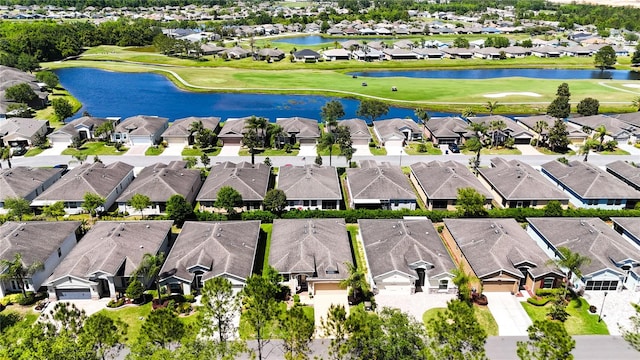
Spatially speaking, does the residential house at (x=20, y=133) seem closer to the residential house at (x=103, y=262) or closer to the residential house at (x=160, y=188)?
the residential house at (x=160, y=188)

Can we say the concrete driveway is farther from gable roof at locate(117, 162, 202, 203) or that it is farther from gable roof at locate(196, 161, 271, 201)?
gable roof at locate(117, 162, 202, 203)

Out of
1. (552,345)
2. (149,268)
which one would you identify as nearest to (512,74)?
(552,345)

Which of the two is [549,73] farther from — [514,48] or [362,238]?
[362,238]

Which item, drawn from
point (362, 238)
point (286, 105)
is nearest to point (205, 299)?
point (362, 238)

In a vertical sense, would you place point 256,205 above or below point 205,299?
below

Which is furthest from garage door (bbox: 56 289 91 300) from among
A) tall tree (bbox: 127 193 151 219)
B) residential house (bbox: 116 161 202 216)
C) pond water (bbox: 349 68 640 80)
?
pond water (bbox: 349 68 640 80)

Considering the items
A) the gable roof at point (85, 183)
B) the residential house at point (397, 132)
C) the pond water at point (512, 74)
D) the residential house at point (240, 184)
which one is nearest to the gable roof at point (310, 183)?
the residential house at point (240, 184)
